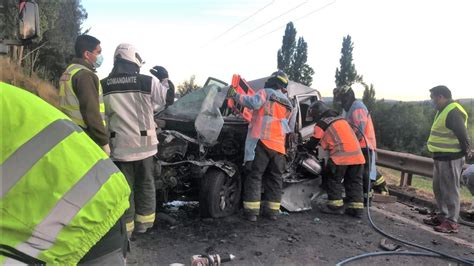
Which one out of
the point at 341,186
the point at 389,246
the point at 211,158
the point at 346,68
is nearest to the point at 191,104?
the point at 211,158

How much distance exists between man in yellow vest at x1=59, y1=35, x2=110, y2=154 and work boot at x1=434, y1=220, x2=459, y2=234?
4.15m

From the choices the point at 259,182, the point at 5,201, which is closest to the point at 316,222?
the point at 259,182

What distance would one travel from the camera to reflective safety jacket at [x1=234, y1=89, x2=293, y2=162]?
18.1ft

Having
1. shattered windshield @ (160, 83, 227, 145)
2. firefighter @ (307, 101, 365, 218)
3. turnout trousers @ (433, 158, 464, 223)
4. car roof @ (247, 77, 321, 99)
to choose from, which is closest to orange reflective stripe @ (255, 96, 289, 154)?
shattered windshield @ (160, 83, 227, 145)

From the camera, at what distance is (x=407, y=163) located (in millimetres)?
7777

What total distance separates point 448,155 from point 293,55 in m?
43.8

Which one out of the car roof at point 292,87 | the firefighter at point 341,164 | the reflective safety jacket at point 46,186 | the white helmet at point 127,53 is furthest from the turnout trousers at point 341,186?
the reflective safety jacket at point 46,186

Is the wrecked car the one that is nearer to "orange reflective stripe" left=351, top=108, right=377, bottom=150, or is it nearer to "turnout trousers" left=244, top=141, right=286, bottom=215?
"turnout trousers" left=244, top=141, right=286, bottom=215

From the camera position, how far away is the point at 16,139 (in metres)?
1.22

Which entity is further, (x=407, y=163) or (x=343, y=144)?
(x=407, y=163)

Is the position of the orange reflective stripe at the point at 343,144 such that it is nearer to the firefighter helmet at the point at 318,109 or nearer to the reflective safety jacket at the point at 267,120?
the firefighter helmet at the point at 318,109

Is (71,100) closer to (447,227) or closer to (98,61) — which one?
(98,61)

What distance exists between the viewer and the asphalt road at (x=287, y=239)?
166 inches

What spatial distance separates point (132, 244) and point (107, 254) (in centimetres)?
308
